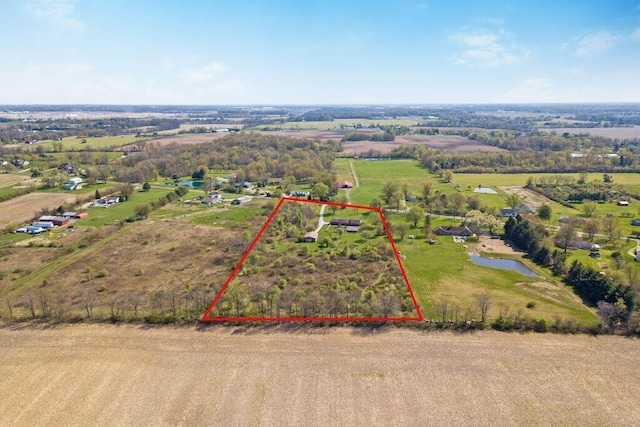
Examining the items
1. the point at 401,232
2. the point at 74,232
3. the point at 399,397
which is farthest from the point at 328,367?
the point at 74,232

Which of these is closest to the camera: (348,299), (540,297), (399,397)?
(399,397)

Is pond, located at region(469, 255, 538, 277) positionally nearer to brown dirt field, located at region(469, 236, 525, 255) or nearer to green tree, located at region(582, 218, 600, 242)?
brown dirt field, located at region(469, 236, 525, 255)

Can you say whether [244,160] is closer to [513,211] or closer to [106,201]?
[106,201]

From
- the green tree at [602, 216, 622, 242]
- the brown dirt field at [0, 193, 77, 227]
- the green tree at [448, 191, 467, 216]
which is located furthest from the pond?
the brown dirt field at [0, 193, 77, 227]

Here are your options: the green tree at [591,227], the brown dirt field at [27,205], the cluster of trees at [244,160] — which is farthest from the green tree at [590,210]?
the brown dirt field at [27,205]

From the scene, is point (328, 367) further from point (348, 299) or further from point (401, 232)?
point (401, 232)

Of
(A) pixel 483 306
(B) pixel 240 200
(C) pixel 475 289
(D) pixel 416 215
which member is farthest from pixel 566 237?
(B) pixel 240 200
